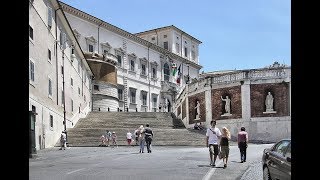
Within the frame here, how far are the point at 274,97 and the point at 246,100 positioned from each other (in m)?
2.42

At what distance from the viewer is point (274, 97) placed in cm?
3903

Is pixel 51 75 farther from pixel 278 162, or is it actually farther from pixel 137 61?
pixel 137 61

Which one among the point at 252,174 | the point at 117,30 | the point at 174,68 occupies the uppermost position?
the point at 117,30

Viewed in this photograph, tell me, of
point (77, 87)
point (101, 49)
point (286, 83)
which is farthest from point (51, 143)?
point (101, 49)

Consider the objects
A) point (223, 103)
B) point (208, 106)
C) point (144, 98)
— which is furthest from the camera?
point (144, 98)

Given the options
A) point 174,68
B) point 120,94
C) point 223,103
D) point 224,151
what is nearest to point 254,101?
point 223,103

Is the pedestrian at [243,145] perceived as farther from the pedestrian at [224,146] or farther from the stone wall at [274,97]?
the stone wall at [274,97]

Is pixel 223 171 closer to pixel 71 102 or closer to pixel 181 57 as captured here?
pixel 71 102

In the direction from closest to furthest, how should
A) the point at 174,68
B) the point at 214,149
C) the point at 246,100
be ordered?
1. the point at 214,149
2. the point at 246,100
3. the point at 174,68

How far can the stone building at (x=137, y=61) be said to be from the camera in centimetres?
5772

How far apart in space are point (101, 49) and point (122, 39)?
17.4 feet

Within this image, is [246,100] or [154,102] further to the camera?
[154,102]
